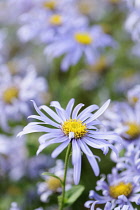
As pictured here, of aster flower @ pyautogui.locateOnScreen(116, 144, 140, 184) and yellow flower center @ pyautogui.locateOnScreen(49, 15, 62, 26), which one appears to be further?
yellow flower center @ pyautogui.locateOnScreen(49, 15, 62, 26)

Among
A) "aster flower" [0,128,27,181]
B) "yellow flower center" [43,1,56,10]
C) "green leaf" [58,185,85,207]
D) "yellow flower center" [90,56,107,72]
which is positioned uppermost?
"yellow flower center" [43,1,56,10]

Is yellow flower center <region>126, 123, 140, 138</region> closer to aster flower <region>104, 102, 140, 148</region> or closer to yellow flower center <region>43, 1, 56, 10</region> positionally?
aster flower <region>104, 102, 140, 148</region>

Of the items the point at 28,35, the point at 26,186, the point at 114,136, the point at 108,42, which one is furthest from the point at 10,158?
the point at 114,136

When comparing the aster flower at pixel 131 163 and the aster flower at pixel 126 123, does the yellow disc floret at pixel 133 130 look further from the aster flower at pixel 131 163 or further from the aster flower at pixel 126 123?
the aster flower at pixel 131 163

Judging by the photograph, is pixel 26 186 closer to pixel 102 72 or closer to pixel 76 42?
pixel 76 42

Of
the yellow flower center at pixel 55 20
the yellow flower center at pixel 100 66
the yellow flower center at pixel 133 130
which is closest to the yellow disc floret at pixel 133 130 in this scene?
the yellow flower center at pixel 133 130

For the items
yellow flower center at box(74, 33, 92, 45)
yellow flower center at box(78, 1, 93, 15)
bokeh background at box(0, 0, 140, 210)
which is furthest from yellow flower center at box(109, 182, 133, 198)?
yellow flower center at box(78, 1, 93, 15)
